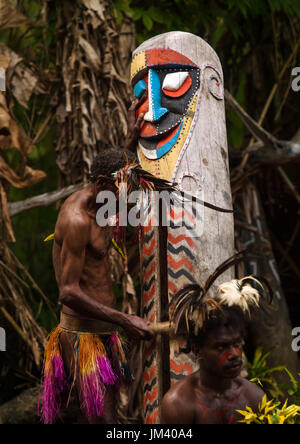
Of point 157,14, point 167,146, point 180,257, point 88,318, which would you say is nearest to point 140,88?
point 167,146

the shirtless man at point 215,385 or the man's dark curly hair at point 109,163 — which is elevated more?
the man's dark curly hair at point 109,163

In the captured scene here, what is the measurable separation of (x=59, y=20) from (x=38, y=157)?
243 centimetres

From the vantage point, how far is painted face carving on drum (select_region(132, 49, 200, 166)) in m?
3.65

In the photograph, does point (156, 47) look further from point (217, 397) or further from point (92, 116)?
point (217, 397)

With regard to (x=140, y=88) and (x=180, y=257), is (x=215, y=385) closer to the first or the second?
(x=180, y=257)

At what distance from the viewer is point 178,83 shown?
3686 millimetres

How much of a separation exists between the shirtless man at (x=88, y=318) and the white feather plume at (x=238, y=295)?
0.52 meters

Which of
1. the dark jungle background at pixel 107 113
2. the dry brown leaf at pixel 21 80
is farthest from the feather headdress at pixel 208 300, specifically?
the dry brown leaf at pixel 21 80

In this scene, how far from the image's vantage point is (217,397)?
266cm

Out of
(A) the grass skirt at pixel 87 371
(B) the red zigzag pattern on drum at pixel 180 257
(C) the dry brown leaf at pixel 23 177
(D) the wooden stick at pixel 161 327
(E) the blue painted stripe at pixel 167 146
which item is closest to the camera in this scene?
(D) the wooden stick at pixel 161 327

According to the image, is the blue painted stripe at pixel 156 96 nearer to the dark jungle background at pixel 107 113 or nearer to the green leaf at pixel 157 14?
the dark jungle background at pixel 107 113

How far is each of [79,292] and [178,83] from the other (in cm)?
153

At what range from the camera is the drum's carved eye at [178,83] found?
3688 mm

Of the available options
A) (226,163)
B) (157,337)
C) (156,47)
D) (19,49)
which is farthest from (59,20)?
(157,337)
